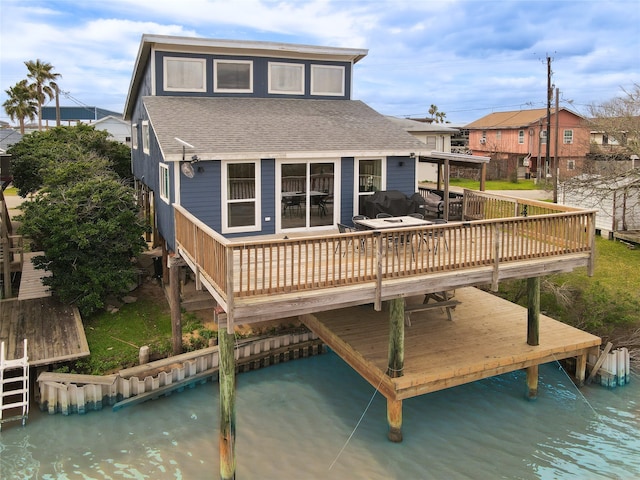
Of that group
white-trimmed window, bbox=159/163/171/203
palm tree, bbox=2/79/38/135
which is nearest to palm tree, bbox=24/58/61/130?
palm tree, bbox=2/79/38/135

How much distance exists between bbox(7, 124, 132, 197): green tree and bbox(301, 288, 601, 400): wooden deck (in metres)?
11.7

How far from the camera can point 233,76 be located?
641 inches

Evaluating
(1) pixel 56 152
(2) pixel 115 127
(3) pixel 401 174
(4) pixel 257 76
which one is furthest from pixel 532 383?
(2) pixel 115 127

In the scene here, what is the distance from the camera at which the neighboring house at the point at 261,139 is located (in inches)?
495

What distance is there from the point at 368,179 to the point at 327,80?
4848 mm

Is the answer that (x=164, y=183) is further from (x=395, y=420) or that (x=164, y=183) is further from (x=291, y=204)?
(x=395, y=420)

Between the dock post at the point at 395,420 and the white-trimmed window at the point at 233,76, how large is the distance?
10.4 metres

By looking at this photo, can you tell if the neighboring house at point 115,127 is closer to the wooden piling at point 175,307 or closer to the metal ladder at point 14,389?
the wooden piling at point 175,307

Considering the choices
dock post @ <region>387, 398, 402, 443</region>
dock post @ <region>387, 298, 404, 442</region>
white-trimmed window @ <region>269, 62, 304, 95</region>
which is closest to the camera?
dock post @ <region>387, 298, 404, 442</region>

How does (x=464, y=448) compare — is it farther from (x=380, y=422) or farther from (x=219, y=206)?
(x=219, y=206)

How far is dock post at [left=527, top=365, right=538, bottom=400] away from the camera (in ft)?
39.9

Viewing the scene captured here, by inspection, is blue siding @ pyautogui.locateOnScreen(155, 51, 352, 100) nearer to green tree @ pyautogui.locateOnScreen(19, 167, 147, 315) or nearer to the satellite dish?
green tree @ pyautogui.locateOnScreen(19, 167, 147, 315)

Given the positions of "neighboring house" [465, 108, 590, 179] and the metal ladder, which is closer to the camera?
the metal ladder

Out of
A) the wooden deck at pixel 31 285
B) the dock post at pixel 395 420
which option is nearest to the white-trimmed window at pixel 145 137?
the wooden deck at pixel 31 285
